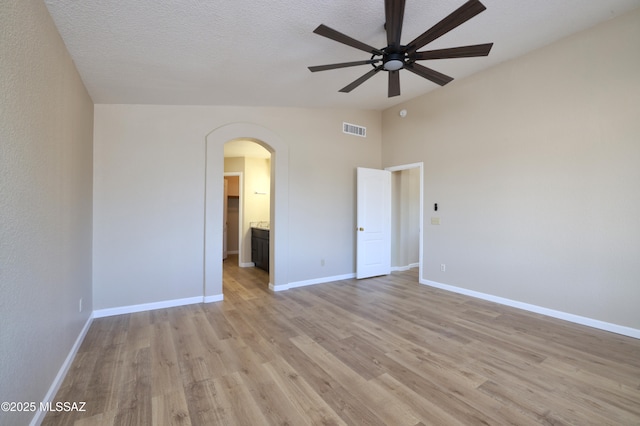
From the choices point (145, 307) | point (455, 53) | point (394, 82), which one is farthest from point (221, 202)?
point (455, 53)

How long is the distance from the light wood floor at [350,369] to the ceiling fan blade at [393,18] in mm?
2641

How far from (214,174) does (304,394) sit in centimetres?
311

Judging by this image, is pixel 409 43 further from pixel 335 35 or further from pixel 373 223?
pixel 373 223

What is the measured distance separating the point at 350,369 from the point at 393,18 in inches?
106

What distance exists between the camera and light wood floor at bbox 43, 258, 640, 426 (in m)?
1.81

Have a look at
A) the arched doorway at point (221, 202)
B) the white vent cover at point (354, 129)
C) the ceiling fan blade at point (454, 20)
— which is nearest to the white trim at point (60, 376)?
the arched doorway at point (221, 202)

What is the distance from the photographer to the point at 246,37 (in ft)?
8.31

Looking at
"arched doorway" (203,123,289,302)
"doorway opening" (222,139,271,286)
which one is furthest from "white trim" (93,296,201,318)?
"doorway opening" (222,139,271,286)

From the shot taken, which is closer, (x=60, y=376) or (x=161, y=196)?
(x=60, y=376)

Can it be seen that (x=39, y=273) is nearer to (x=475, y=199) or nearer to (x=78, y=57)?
(x=78, y=57)

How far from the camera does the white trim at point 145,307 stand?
3.46 meters

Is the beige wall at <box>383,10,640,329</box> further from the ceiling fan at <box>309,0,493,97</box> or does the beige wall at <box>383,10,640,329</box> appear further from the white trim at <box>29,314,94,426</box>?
the white trim at <box>29,314,94,426</box>

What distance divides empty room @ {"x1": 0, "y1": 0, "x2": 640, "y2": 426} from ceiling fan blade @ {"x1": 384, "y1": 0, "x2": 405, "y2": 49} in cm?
2

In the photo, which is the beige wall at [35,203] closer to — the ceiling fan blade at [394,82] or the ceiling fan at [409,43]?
the ceiling fan at [409,43]
